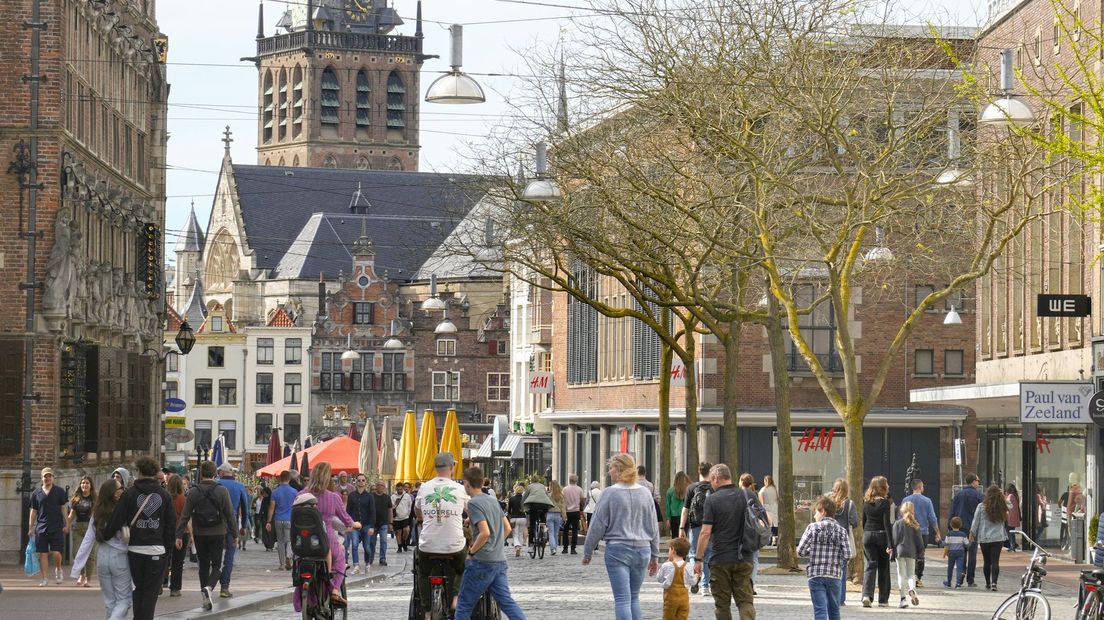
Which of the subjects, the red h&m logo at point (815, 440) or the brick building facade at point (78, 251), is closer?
the brick building facade at point (78, 251)

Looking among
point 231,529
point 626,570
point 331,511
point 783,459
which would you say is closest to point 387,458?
point 783,459

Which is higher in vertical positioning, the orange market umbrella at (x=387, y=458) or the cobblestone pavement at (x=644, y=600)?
the orange market umbrella at (x=387, y=458)

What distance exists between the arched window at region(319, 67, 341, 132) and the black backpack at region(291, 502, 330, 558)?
153093 mm

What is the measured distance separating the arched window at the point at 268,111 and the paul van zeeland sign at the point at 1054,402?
146533 millimetres

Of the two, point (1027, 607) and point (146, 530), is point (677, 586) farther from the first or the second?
point (146, 530)

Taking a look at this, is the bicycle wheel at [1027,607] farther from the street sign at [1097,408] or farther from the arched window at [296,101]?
the arched window at [296,101]

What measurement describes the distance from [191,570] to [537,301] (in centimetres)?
5259

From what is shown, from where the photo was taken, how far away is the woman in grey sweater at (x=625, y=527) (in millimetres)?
17047

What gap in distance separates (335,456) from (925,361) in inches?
640

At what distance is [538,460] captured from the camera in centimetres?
8138

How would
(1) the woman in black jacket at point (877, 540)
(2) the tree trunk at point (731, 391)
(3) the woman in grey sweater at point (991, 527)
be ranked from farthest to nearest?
(2) the tree trunk at point (731, 391), (3) the woman in grey sweater at point (991, 527), (1) the woman in black jacket at point (877, 540)

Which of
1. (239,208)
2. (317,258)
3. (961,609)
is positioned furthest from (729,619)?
(239,208)

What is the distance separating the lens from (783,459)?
29.7 metres

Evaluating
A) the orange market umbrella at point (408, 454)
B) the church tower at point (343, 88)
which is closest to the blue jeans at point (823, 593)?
the orange market umbrella at point (408, 454)
